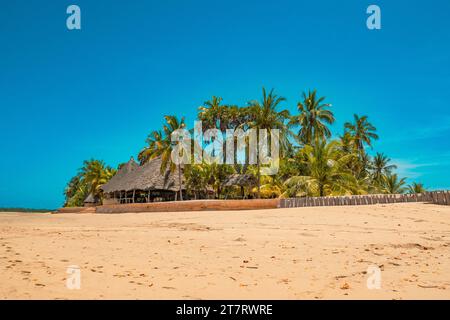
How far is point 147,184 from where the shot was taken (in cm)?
3700

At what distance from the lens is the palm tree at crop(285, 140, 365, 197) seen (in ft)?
80.5

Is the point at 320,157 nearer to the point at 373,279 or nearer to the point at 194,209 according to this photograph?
the point at 194,209

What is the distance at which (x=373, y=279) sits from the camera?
13.1 feet

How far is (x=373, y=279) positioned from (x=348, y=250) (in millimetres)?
1775

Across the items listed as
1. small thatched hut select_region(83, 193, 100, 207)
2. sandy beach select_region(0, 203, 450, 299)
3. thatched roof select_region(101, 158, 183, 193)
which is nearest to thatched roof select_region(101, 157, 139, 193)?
thatched roof select_region(101, 158, 183, 193)

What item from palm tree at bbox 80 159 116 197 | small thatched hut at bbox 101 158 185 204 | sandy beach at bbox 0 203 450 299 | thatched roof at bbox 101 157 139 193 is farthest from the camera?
palm tree at bbox 80 159 116 197

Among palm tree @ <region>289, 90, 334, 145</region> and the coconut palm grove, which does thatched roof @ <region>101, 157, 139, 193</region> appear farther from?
palm tree @ <region>289, 90, 334, 145</region>

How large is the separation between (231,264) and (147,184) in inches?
1310

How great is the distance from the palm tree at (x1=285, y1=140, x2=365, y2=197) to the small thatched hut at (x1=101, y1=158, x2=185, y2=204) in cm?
1620

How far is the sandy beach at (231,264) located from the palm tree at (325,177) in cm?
1655

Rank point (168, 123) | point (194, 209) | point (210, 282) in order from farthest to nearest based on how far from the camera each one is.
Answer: point (168, 123)
point (194, 209)
point (210, 282)

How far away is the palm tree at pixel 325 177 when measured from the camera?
966 inches
